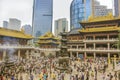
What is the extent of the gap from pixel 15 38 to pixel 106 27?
2434 cm

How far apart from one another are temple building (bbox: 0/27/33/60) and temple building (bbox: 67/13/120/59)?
13572mm

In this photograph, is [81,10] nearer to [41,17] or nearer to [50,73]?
[41,17]

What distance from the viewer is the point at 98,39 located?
44.0 meters

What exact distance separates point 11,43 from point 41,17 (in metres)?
107

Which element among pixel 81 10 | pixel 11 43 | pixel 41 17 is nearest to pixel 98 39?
pixel 11 43

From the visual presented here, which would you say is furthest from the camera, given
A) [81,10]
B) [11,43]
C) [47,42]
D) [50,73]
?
[81,10]

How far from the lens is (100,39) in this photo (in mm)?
44344

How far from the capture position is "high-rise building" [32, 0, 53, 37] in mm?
149000

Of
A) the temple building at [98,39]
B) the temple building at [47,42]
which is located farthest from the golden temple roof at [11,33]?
the temple building at [98,39]

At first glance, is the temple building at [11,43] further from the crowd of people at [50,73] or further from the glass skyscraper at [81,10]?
the glass skyscraper at [81,10]

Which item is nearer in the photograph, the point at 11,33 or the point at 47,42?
the point at 11,33

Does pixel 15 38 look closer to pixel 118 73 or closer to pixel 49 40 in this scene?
pixel 49 40

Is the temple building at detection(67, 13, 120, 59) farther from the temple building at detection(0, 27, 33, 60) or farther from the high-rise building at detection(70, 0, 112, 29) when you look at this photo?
the high-rise building at detection(70, 0, 112, 29)

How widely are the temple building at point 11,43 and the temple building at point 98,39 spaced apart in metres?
13.6
